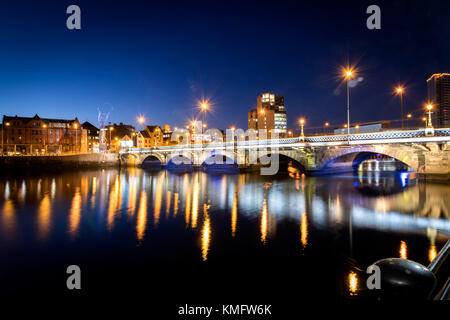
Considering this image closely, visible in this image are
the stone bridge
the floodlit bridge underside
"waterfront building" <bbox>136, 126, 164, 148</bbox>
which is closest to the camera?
the stone bridge

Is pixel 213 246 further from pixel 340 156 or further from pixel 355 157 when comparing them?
pixel 355 157

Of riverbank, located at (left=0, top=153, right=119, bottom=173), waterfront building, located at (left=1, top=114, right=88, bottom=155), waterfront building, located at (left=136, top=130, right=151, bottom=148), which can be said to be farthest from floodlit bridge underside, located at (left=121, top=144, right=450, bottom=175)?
waterfront building, located at (left=136, top=130, right=151, bottom=148)

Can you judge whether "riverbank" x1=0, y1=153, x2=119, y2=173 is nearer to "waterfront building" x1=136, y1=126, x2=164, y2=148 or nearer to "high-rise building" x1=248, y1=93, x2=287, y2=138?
"waterfront building" x1=136, y1=126, x2=164, y2=148

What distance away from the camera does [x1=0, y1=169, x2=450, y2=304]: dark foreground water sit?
744 cm

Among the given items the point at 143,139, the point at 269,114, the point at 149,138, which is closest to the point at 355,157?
the point at 149,138

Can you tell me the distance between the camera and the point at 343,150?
4169 centimetres

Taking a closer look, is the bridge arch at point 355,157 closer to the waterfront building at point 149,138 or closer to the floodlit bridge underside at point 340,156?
the floodlit bridge underside at point 340,156

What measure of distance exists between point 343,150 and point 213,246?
37.3 m

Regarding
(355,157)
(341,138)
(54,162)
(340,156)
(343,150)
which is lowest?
(54,162)

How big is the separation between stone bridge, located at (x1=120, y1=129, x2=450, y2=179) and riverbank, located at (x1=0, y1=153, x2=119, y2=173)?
57.3 feet

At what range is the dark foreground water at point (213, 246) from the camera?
7441mm

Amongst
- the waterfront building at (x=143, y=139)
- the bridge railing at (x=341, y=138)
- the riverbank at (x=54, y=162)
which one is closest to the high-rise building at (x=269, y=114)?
the waterfront building at (x=143, y=139)

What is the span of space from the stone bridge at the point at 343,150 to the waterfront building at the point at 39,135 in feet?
157
